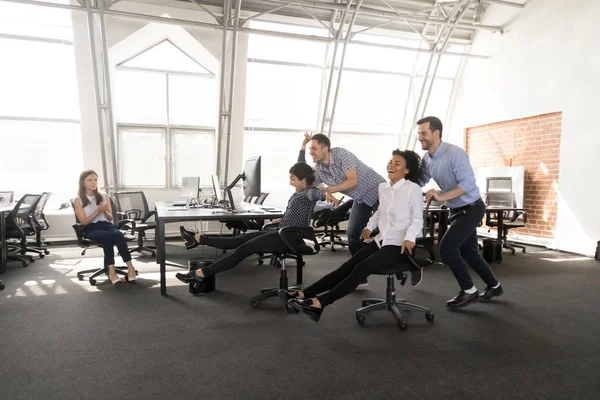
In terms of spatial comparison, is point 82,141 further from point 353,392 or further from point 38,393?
point 353,392

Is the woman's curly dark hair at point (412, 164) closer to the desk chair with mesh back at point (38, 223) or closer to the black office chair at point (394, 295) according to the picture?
the black office chair at point (394, 295)

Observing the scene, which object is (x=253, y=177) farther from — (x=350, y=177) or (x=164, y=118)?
(x=164, y=118)

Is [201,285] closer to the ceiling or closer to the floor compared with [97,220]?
closer to the floor

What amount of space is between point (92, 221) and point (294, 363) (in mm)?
3013

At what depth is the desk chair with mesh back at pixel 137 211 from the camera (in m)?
5.81

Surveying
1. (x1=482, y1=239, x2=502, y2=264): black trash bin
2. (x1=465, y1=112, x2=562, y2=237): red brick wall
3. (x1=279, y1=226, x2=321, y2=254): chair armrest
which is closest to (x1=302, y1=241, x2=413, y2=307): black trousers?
(x1=279, y1=226, x2=321, y2=254): chair armrest

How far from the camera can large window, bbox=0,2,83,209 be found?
6.52 metres

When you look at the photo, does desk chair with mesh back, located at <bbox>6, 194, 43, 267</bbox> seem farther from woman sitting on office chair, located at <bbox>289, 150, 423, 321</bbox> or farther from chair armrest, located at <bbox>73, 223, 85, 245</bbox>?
woman sitting on office chair, located at <bbox>289, 150, 423, 321</bbox>

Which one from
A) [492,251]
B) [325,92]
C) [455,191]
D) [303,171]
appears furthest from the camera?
[325,92]

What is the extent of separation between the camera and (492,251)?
18.0 feet

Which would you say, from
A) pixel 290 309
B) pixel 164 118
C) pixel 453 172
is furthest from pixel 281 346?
pixel 164 118

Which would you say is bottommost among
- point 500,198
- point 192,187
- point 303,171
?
point 500,198

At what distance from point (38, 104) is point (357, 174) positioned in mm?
5945

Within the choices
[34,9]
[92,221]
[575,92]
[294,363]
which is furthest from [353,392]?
[34,9]
